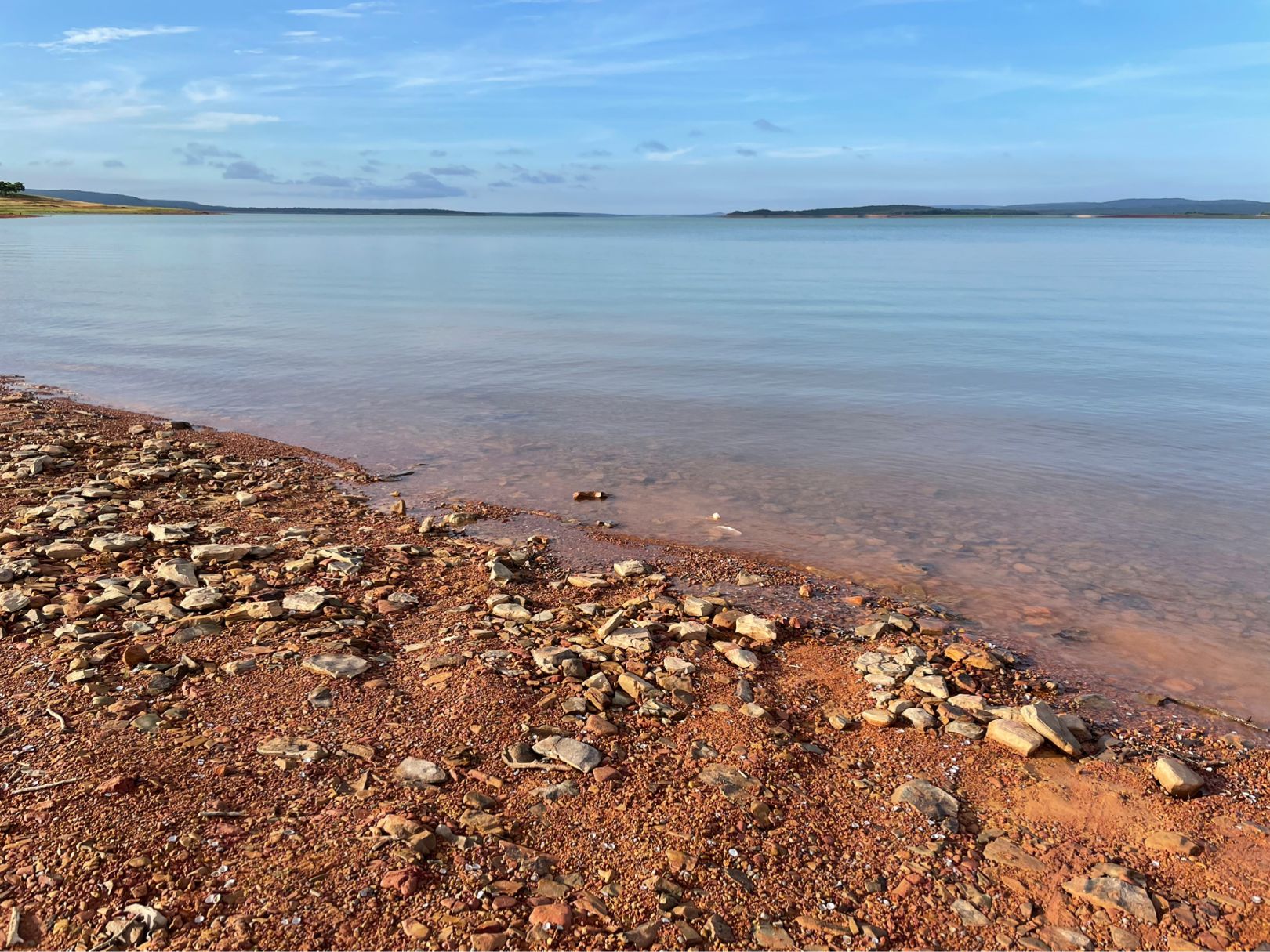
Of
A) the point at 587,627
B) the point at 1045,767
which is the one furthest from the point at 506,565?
the point at 1045,767

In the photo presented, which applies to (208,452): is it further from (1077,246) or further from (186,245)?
(1077,246)

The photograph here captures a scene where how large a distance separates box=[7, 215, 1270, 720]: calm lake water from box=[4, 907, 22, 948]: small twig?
6.62 metres

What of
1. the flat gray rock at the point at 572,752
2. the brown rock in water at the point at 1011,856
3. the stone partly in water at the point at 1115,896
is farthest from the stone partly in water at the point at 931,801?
the flat gray rock at the point at 572,752

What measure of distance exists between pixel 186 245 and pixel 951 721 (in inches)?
3697

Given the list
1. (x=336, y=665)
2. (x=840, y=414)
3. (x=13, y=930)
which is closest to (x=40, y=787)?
(x=13, y=930)

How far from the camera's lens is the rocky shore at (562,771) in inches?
148

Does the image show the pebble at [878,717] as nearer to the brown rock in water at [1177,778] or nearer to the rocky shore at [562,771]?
the rocky shore at [562,771]

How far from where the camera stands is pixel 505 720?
526 centimetres

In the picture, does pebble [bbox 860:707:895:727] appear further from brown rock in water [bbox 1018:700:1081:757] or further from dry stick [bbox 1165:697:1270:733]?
dry stick [bbox 1165:697:1270:733]

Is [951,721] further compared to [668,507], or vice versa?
[668,507]

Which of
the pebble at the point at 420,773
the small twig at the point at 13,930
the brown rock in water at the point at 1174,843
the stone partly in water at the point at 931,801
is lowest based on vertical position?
the brown rock in water at the point at 1174,843

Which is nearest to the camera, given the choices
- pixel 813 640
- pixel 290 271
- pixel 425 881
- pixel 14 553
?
pixel 425 881

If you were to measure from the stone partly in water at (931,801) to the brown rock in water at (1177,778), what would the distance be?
50.9 inches

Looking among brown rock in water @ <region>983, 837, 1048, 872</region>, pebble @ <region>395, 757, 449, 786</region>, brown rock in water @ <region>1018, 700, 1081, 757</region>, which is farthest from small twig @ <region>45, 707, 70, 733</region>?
brown rock in water @ <region>1018, 700, 1081, 757</region>
